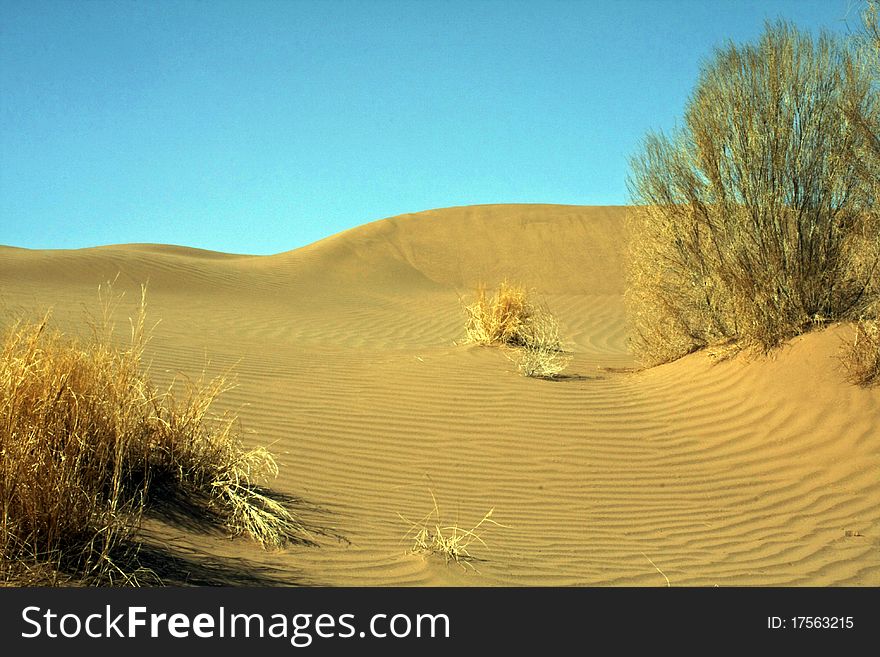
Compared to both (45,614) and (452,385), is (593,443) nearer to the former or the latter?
(452,385)

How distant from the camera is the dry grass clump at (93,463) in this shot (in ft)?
10.8

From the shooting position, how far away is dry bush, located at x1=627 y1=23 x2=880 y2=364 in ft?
28.1

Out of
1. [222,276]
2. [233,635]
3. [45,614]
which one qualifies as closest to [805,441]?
[233,635]

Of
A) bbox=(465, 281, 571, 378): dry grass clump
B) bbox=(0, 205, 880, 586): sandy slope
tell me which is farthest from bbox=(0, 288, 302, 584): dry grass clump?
bbox=(465, 281, 571, 378): dry grass clump

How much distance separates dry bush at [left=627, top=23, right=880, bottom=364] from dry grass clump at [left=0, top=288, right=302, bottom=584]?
6018 millimetres

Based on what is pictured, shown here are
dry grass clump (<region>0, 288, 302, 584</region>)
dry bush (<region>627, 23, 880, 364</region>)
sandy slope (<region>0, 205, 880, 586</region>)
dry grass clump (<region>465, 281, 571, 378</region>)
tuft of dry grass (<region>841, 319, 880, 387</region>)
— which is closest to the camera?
dry grass clump (<region>0, 288, 302, 584</region>)

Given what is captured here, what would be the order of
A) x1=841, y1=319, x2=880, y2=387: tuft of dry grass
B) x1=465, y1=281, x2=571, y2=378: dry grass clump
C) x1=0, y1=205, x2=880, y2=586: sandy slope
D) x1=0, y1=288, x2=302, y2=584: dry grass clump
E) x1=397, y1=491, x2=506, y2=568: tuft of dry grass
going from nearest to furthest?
x1=0, y1=288, x2=302, y2=584: dry grass clump → x1=397, y1=491, x2=506, y2=568: tuft of dry grass → x1=0, y1=205, x2=880, y2=586: sandy slope → x1=841, y1=319, x2=880, y2=387: tuft of dry grass → x1=465, y1=281, x2=571, y2=378: dry grass clump

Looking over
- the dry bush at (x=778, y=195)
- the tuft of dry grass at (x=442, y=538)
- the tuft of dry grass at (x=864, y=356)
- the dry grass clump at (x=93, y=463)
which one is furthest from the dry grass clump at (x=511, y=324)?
the dry grass clump at (x=93, y=463)

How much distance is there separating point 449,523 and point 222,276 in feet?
70.3

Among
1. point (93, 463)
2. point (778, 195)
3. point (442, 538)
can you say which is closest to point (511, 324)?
point (778, 195)

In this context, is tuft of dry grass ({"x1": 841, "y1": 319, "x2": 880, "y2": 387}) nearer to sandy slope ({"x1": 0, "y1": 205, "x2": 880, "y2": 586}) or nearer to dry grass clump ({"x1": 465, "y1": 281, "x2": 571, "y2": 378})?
sandy slope ({"x1": 0, "y1": 205, "x2": 880, "y2": 586})

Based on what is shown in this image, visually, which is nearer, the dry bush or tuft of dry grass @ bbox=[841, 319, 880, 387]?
tuft of dry grass @ bbox=[841, 319, 880, 387]

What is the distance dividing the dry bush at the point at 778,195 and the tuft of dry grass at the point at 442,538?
15.8 ft

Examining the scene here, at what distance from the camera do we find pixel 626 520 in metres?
5.87
